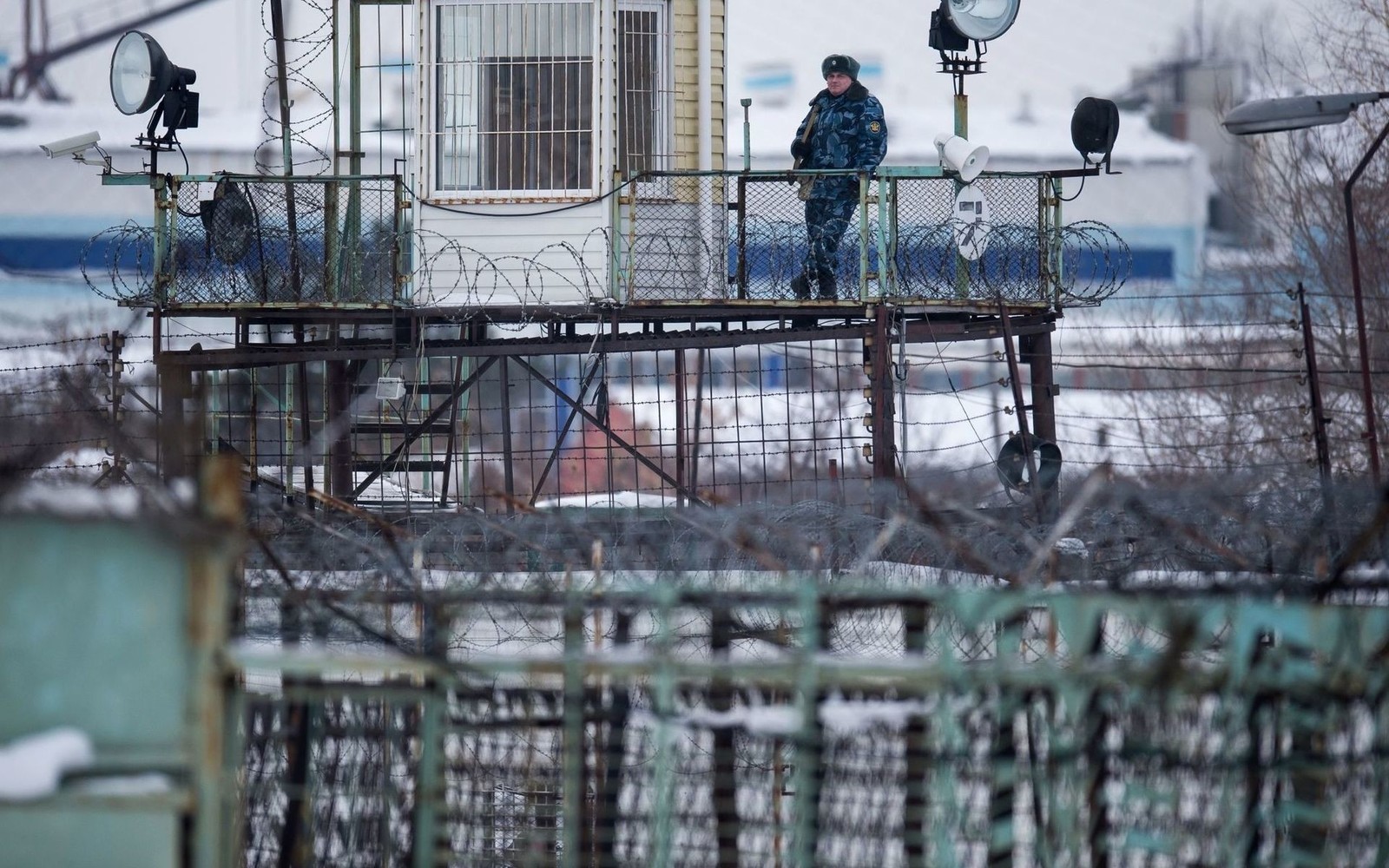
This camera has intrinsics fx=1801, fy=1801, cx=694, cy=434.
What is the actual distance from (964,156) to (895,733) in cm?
765

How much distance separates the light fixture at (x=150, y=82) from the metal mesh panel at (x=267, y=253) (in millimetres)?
682

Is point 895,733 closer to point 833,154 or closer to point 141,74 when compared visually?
point 833,154

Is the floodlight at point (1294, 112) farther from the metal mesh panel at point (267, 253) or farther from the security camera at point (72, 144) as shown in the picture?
the security camera at point (72, 144)

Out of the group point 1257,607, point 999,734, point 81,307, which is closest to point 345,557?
point 999,734

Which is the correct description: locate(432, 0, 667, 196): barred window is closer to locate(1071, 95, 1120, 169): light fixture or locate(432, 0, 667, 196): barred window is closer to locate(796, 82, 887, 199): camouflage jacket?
locate(796, 82, 887, 199): camouflage jacket

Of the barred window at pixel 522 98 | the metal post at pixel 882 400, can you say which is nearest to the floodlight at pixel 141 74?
the barred window at pixel 522 98

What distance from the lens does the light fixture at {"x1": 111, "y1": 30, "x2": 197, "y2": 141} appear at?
1470cm

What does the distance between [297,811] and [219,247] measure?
29.2 ft

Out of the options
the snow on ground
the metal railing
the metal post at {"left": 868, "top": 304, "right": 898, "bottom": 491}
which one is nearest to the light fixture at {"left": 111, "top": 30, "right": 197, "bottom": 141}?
the metal railing

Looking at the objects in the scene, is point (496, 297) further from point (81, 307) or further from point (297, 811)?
point (81, 307)

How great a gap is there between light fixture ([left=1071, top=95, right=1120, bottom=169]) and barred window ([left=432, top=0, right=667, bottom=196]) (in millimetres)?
3573

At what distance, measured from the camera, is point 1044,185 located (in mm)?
14648

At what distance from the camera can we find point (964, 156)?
13555mm

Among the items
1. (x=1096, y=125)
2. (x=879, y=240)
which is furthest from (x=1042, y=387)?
(x=1096, y=125)
